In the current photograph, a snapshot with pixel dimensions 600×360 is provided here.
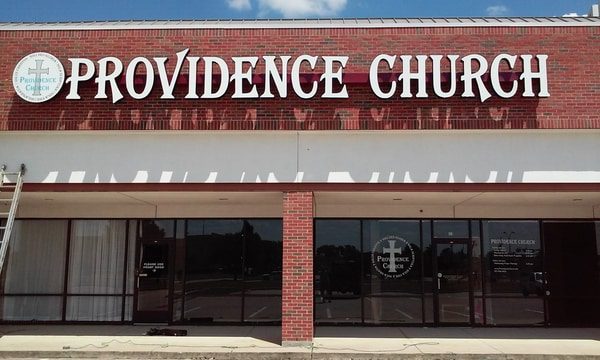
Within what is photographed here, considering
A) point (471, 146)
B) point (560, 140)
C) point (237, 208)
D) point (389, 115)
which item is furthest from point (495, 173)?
point (237, 208)

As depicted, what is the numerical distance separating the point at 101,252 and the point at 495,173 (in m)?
10.7

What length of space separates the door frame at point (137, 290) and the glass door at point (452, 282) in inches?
283

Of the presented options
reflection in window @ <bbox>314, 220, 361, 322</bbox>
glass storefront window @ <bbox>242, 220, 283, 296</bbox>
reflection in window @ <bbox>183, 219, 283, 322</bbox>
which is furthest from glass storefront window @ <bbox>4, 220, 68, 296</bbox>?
reflection in window @ <bbox>314, 220, 361, 322</bbox>

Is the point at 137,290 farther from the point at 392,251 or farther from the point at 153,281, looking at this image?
the point at 392,251

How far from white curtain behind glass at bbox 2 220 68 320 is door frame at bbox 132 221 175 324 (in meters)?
2.08

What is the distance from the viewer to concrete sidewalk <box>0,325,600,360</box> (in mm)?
12008

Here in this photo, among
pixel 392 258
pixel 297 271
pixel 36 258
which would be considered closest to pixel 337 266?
pixel 392 258

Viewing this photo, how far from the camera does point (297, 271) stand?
12.9 m

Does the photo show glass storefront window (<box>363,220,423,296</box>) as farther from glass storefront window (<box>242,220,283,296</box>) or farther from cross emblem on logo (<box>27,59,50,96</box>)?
cross emblem on logo (<box>27,59,50,96</box>)

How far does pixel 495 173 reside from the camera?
13078mm

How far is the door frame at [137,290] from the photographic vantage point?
53.1ft

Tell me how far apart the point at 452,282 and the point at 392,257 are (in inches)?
69.3

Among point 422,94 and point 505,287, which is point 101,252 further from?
point 505,287

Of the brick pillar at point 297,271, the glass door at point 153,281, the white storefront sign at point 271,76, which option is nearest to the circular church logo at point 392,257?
the brick pillar at point 297,271
